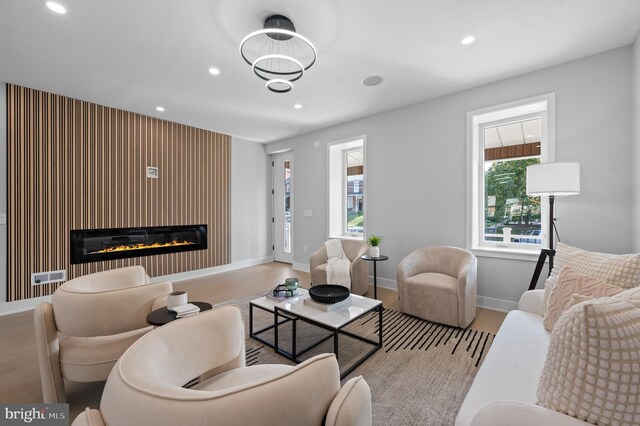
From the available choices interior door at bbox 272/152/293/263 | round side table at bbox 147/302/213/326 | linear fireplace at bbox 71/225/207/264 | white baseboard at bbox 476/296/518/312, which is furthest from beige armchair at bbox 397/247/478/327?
linear fireplace at bbox 71/225/207/264

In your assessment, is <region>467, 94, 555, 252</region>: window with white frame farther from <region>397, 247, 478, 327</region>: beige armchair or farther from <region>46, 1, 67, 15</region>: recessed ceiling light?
<region>46, 1, 67, 15</region>: recessed ceiling light

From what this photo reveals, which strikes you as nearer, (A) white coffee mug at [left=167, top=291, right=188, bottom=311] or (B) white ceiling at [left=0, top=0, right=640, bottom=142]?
(A) white coffee mug at [left=167, top=291, right=188, bottom=311]

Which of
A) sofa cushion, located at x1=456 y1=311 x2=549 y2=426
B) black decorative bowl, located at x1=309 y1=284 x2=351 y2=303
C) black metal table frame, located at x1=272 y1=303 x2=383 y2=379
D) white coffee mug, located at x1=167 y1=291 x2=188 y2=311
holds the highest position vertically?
white coffee mug, located at x1=167 y1=291 x2=188 y2=311

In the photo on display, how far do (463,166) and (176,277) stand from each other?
16.4 ft

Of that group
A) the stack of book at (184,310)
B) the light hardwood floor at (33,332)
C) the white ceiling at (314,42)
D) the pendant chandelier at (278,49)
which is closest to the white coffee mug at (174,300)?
the stack of book at (184,310)

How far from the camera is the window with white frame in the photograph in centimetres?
342

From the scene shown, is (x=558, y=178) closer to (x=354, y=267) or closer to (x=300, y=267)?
(x=354, y=267)

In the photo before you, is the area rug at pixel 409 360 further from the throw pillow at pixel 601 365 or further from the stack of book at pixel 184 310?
the throw pillow at pixel 601 365

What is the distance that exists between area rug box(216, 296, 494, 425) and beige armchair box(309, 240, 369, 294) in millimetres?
739

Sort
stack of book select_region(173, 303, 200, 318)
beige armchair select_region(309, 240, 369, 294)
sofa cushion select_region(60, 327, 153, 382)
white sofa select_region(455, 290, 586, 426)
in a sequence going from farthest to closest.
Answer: beige armchair select_region(309, 240, 369, 294)
stack of book select_region(173, 303, 200, 318)
sofa cushion select_region(60, 327, 153, 382)
white sofa select_region(455, 290, 586, 426)

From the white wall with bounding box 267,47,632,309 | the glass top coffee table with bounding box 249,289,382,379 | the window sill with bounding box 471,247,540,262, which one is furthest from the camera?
the window sill with bounding box 471,247,540,262

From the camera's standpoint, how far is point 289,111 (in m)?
4.44

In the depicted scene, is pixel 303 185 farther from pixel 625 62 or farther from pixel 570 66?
pixel 625 62

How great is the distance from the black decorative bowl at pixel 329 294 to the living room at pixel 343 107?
563mm
